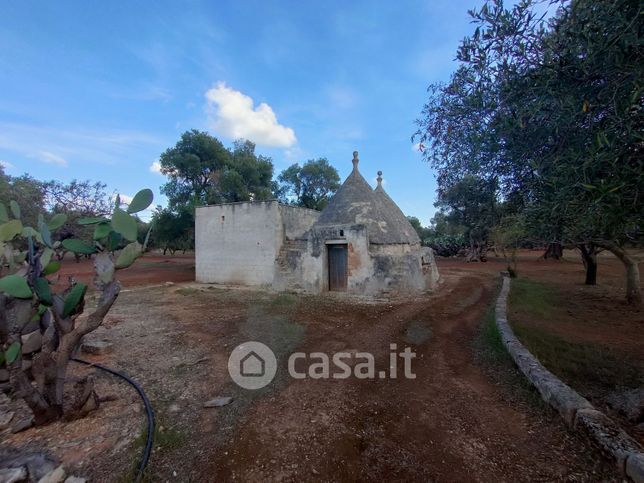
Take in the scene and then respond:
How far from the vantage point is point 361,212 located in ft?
42.1

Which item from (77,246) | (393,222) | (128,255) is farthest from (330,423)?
(393,222)

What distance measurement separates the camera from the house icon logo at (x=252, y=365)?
16.6 feet

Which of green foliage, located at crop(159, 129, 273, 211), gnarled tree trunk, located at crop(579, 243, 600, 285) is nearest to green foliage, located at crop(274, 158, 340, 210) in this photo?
green foliage, located at crop(159, 129, 273, 211)

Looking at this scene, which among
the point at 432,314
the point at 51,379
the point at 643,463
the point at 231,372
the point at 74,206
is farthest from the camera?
the point at 74,206

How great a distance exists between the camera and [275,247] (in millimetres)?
14234

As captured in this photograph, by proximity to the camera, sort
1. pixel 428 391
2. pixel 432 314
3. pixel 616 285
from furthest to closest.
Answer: pixel 616 285 → pixel 432 314 → pixel 428 391

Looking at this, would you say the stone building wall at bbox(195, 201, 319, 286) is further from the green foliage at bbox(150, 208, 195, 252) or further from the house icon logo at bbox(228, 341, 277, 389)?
the house icon logo at bbox(228, 341, 277, 389)

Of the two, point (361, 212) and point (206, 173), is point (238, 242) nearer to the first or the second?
point (361, 212)

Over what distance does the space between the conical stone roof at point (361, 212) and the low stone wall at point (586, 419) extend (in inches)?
291

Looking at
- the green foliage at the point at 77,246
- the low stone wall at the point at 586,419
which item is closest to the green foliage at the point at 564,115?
the low stone wall at the point at 586,419

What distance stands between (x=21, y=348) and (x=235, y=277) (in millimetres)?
11804

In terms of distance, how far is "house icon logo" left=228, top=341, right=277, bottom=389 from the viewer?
16.6 ft

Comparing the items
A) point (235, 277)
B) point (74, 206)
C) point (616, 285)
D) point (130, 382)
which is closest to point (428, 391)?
point (130, 382)

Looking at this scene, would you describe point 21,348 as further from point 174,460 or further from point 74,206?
point 74,206
